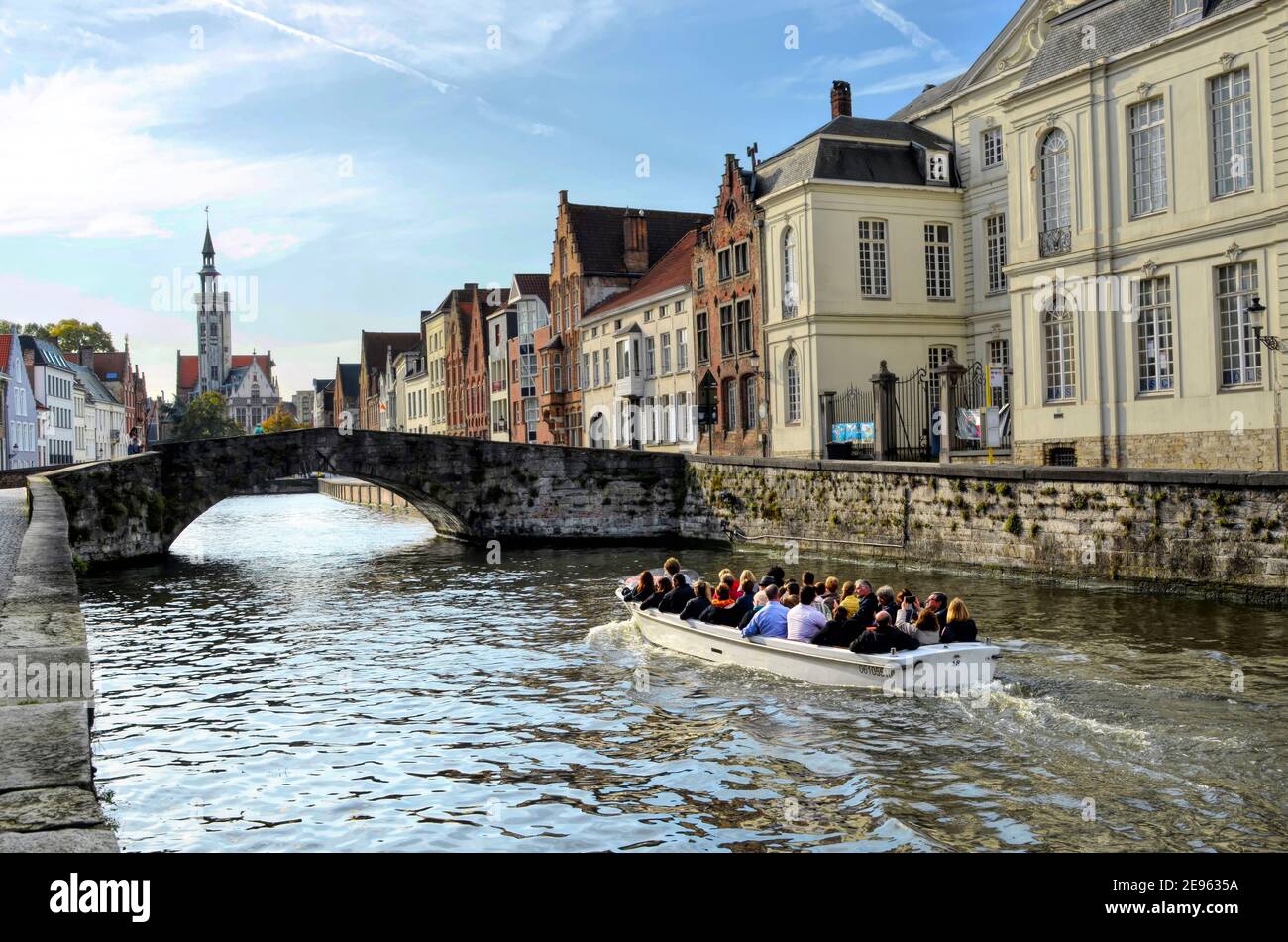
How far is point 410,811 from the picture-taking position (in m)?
9.20

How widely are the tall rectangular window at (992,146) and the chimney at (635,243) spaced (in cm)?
A: 2261

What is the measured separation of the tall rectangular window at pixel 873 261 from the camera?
35594mm

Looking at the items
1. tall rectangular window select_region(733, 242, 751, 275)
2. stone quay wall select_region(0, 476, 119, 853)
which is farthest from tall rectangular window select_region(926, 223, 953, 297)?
stone quay wall select_region(0, 476, 119, 853)

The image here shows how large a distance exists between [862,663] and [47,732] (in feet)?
30.3

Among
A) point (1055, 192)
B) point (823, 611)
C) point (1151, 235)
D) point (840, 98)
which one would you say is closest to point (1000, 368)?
point (1055, 192)

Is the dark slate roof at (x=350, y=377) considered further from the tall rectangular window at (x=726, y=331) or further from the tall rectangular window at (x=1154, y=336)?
the tall rectangular window at (x=1154, y=336)

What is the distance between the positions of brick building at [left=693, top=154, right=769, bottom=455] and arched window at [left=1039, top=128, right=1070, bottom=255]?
13.4 m

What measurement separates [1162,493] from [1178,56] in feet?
29.9

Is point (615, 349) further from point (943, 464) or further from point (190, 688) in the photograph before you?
point (190, 688)

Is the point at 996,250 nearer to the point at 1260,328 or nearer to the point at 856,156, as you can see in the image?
the point at 856,156

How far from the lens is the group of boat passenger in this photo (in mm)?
12867

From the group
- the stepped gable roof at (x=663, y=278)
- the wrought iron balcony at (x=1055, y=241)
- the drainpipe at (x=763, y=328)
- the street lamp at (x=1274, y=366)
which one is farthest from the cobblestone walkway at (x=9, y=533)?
the stepped gable roof at (x=663, y=278)

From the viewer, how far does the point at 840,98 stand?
41.8 meters

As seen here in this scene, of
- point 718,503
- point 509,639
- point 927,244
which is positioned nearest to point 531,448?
point 718,503
